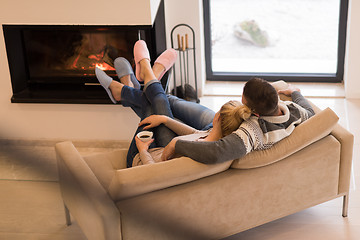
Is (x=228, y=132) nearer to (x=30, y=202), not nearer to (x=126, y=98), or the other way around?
(x=126, y=98)

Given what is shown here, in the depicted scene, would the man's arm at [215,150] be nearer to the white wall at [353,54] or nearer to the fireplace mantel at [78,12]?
the fireplace mantel at [78,12]

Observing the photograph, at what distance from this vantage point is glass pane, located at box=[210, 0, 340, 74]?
414 cm

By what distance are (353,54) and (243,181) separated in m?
2.38

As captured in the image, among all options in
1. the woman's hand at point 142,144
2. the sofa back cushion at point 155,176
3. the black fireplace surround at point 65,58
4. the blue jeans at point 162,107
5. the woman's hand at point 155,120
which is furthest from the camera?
the black fireplace surround at point 65,58

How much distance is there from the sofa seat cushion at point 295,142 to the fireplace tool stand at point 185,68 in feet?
6.10

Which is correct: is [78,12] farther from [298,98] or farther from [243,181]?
[243,181]

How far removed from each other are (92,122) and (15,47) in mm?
731

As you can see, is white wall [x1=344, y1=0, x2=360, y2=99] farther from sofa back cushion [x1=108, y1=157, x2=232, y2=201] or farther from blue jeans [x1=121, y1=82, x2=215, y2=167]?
sofa back cushion [x1=108, y1=157, x2=232, y2=201]

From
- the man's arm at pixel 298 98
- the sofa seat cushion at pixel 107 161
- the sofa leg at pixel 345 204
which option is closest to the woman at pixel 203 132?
the sofa seat cushion at pixel 107 161

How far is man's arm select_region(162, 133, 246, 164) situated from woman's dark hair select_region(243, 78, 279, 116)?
145 millimetres

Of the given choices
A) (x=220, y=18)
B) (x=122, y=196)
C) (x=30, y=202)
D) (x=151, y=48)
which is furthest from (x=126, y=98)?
(x=30, y=202)

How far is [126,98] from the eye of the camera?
8.76 ft

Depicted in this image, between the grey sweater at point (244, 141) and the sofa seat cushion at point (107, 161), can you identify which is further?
the sofa seat cushion at point (107, 161)

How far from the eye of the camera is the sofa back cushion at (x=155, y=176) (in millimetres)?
1717
